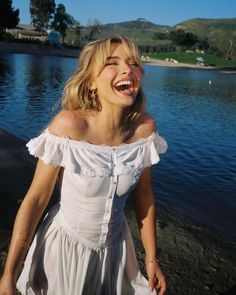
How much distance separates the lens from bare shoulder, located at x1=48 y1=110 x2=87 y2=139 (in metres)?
2.12

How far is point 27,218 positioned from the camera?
212 centimetres

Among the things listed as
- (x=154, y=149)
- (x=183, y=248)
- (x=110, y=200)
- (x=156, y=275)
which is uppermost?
(x=154, y=149)

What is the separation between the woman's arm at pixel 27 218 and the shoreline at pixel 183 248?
7.90 ft

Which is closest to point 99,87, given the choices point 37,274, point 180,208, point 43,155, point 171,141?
point 43,155

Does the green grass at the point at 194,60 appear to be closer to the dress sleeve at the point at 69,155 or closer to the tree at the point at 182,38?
the tree at the point at 182,38

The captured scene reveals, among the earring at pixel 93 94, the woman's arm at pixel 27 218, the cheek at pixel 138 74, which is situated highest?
the cheek at pixel 138 74

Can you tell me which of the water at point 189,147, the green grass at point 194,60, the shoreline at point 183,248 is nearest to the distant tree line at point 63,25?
the green grass at point 194,60

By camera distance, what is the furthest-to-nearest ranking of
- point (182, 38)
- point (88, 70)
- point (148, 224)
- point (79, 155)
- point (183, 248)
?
point (182, 38), point (183, 248), point (148, 224), point (88, 70), point (79, 155)

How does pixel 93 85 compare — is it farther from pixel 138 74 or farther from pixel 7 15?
pixel 7 15

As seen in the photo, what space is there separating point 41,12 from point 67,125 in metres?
130

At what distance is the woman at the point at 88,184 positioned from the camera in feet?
6.98

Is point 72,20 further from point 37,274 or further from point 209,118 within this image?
point 37,274

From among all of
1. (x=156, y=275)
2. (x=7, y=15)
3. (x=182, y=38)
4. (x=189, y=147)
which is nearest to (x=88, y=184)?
(x=156, y=275)

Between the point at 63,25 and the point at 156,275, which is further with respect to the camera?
the point at 63,25
